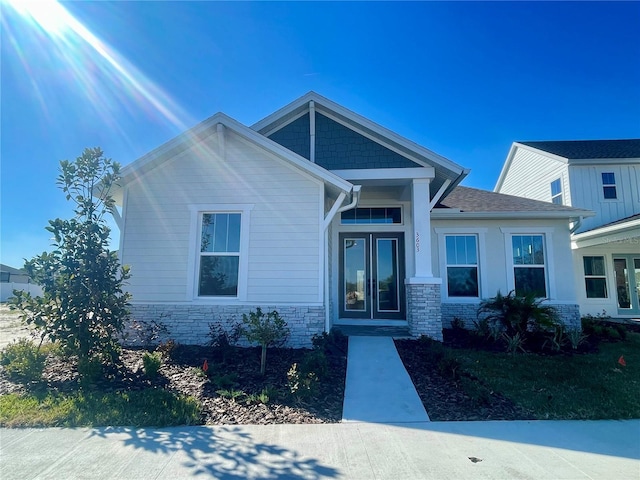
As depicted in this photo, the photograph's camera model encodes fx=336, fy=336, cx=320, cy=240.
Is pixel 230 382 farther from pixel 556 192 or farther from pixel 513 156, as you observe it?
pixel 513 156

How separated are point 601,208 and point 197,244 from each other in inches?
594

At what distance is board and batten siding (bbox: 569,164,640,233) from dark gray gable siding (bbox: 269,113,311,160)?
11387 mm

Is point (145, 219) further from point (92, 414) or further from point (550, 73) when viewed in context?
point (550, 73)

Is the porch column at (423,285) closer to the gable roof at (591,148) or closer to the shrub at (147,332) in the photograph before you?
the shrub at (147,332)

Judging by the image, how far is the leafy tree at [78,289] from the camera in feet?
17.2

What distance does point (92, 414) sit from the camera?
4.04 meters

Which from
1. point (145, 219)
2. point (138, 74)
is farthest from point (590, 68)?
point (145, 219)

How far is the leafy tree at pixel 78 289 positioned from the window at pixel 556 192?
→ 1600 centimetres

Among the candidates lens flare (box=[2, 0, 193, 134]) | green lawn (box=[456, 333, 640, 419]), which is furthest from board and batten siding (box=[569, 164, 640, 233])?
lens flare (box=[2, 0, 193, 134])

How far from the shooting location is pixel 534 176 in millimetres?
15969

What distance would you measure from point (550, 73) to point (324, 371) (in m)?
10.5

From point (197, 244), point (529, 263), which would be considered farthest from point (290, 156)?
point (529, 263)

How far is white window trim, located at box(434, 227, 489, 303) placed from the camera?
9664 mm

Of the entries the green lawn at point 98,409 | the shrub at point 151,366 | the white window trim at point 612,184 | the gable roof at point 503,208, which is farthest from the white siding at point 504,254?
the green lawn at point 98,409
